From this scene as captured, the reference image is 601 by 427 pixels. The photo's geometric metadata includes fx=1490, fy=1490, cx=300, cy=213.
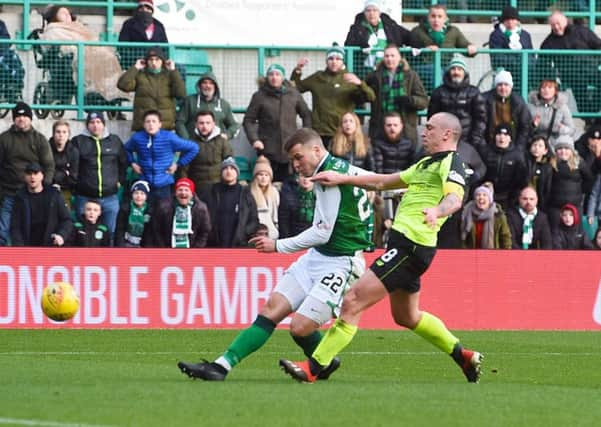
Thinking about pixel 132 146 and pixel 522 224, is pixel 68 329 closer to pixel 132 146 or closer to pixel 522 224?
pixel 132 146

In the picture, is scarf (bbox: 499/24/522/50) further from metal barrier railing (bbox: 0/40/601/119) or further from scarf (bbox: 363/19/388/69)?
scarf (bbox: 363/19/388/69)

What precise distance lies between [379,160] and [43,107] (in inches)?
215

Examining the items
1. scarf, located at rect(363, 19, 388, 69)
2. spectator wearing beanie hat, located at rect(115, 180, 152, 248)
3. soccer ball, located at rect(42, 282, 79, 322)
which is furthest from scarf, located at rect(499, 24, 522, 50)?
soccer ball, located at rect(42, 282, 79, 322)

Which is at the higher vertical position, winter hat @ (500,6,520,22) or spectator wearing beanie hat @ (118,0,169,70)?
winter hat @ (500,6,520,22)

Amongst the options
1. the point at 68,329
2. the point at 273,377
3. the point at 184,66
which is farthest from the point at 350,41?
the point at 273,377

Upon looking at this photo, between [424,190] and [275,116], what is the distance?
1057 centimetres

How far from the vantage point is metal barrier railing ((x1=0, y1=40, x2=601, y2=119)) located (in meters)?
23.1

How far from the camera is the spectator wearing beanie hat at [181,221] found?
66.8ft

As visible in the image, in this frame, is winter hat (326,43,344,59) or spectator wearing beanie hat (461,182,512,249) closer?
spectator wearing beanie hat (461,182,512,249)

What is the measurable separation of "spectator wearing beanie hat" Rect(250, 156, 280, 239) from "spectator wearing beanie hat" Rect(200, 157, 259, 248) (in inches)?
11.5

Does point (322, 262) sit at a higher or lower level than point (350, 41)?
lower

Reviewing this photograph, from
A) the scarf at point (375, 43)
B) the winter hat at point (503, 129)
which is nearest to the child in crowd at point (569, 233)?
the winter hat at point (503, 129)

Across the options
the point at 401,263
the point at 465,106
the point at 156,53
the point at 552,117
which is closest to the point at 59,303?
the point at 401,263

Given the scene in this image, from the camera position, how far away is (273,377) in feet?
39.8
